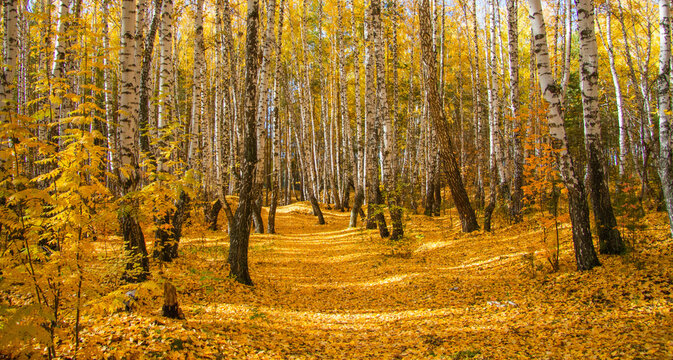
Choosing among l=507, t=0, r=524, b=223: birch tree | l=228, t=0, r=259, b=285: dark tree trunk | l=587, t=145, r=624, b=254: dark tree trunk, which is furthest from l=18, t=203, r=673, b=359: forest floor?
l=507, t=0, r=524, b=223: birch tree

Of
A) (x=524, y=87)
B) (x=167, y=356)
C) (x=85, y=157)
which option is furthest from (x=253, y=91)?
(x=524, y=87)

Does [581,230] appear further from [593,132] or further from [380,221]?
[380,221]

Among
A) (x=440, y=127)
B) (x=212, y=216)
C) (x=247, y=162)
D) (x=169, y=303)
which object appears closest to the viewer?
(x=169, y=303)

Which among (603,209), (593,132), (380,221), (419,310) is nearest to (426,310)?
(419,310)

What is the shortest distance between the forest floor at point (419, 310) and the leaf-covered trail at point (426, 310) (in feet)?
0.06

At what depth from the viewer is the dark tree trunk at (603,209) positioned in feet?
17.8

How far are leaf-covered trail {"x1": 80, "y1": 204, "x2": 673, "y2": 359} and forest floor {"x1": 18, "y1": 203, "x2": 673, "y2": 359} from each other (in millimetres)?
18

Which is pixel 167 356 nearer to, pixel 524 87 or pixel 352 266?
pixel 352 266

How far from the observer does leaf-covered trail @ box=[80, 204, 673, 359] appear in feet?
11.8

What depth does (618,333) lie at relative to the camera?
3.58 m

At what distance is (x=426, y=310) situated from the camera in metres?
5.26

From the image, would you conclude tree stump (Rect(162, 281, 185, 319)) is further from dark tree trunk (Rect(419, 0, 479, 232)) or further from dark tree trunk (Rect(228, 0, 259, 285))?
dark tree trunk (Rect(419, 0, 479, 232))

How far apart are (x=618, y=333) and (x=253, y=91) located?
5987mm

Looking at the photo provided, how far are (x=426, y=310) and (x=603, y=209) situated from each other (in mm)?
3059
